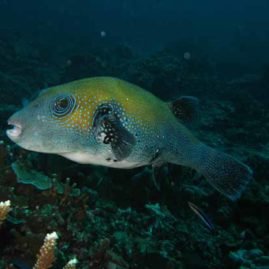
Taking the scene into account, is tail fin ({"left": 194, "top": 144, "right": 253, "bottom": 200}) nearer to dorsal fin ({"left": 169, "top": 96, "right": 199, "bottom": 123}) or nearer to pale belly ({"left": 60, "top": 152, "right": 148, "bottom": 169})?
dorsal fin ({"left": 169, "top": 96, "right": 199, "bottom": 123})

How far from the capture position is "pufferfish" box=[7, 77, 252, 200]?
3.22 metres

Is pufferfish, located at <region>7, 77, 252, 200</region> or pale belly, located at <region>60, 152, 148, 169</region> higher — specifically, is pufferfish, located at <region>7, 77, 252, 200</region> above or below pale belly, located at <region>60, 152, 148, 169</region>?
above

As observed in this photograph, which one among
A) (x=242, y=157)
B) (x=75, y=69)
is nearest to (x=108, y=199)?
(x=242, y=157)

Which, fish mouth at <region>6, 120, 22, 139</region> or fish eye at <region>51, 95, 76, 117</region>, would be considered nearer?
fish mouth at <region>6, 120, 22, 139</region>

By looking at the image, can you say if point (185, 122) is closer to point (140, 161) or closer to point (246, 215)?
point (140, 161)

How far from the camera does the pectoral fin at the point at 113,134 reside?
331cm

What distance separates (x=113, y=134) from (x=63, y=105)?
570 millimetres

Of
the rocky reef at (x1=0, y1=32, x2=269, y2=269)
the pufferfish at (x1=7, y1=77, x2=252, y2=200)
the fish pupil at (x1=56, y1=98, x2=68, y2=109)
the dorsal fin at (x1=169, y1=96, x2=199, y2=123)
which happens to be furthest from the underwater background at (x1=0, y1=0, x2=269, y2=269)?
the fish pupil at (x1=56, y1=98, x2=68, y2=109)

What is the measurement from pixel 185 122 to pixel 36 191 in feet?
7.59

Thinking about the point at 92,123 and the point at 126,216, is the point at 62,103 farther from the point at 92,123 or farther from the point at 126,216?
the point at 126,216

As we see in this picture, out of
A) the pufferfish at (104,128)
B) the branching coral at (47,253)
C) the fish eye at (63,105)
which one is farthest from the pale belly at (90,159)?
the branching coral at (47,253)

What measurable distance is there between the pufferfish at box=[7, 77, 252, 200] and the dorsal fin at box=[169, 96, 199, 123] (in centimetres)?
27

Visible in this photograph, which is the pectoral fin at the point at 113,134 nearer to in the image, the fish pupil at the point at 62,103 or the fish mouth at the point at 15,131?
the fish pupil at the point at 62,103

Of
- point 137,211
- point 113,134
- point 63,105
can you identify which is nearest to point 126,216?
point 137,211
